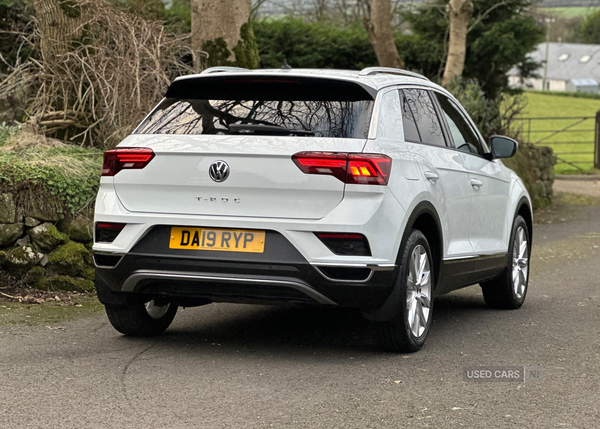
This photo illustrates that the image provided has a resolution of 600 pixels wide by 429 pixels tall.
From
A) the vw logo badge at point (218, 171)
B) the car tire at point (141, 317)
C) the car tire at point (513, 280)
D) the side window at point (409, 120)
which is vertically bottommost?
the car tire at point (513, 280)

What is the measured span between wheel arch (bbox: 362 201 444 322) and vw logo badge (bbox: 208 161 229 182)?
1131 millimetres


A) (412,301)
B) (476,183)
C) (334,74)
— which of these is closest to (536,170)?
(476,183)

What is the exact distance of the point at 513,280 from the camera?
8.12m

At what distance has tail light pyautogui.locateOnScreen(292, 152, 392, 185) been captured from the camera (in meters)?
5.44

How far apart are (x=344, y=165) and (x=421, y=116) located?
54.6 inches

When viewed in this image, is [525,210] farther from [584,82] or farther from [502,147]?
[584,82]

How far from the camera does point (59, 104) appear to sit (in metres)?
10.5

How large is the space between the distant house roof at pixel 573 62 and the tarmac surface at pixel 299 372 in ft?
425

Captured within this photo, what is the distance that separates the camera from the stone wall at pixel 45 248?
8008mm

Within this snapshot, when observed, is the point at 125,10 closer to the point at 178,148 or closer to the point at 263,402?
the point at 178,148

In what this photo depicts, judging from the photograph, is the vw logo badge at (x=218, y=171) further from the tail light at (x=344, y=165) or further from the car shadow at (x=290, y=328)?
the car shadow at (x=290, y=328)

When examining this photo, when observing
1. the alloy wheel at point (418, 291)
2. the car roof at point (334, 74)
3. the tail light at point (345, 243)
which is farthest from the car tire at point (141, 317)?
the alloy wheel at point (418, 291)

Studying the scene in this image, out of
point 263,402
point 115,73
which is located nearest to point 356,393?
point 263,402

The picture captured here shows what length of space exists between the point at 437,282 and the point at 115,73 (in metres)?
5.02
